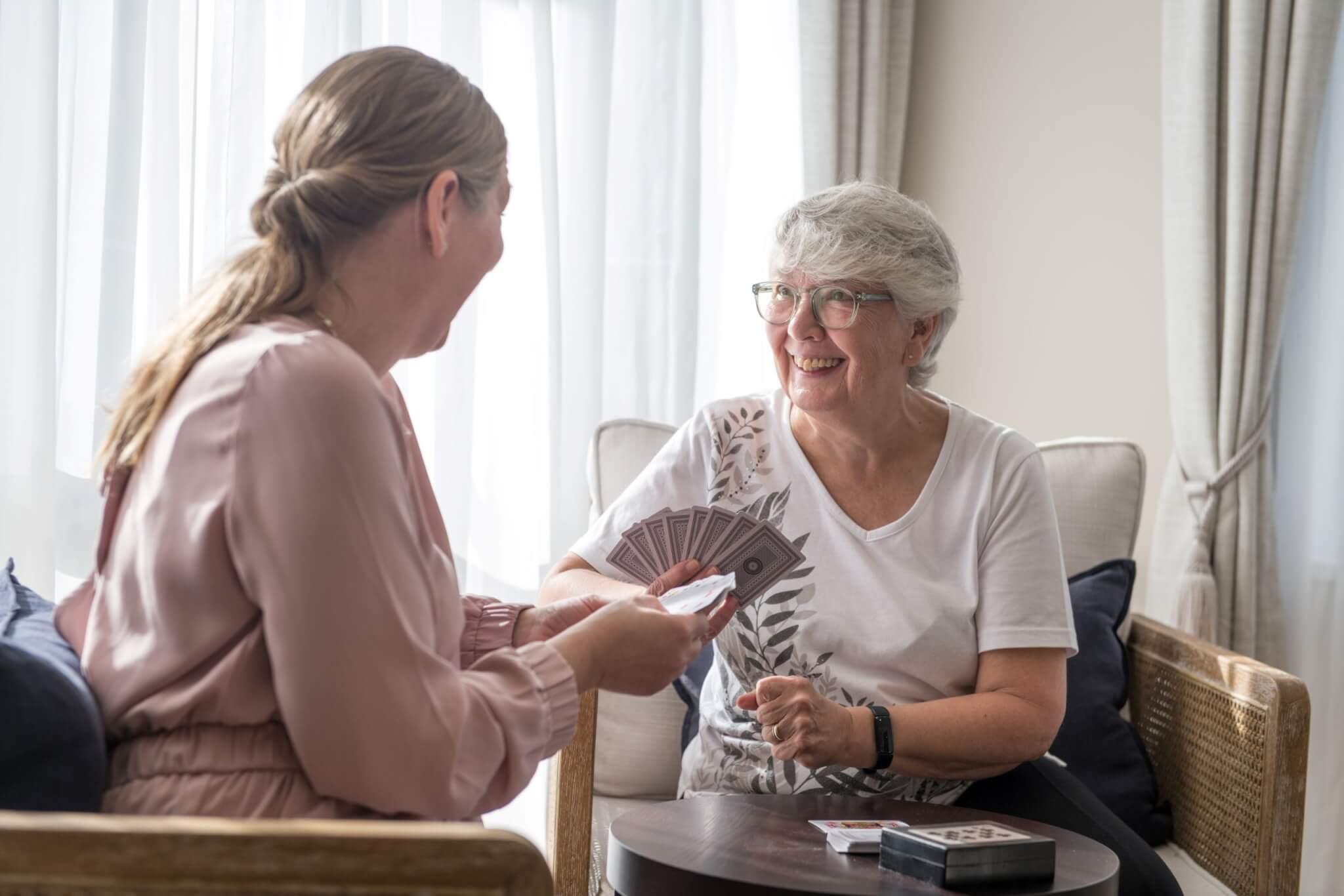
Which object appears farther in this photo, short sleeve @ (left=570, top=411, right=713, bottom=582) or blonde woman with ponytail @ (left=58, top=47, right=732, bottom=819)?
short sleeve @ (left=570, top=411, right=713, bottom=582)

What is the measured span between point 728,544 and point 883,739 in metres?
0.38

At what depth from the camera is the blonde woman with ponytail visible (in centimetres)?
108

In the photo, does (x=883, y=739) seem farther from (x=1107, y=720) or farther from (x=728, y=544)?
(x=1107, y=720)

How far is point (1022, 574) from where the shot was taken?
6.75 ft

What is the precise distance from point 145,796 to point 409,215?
1.98 feet

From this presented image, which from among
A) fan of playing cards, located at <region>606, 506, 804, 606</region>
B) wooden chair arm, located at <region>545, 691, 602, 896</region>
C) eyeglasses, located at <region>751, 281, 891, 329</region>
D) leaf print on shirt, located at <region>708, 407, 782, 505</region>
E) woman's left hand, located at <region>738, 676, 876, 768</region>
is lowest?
wooden chair arm, located at <region>545, 691, 602, 896</region>

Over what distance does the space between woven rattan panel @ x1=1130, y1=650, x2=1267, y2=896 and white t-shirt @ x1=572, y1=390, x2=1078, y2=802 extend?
399 mm

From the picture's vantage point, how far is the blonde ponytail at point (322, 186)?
125cm

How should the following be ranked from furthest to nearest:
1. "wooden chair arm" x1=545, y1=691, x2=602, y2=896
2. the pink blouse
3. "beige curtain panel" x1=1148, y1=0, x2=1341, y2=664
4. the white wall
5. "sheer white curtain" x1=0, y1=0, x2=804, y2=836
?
the white wall, "beige curtain panel" x1=1148, y1=0, x2=1341, y2=664, "sheer white curtain" x1=0, y1=0, x2=804, y2=836, "wooden chair arm" x1=545, y1=691, x2=602, y2=896, the pink blouse

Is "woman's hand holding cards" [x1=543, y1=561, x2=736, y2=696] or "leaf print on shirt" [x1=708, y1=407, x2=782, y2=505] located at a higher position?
"leaf print on shirt" [x1=708, y1=407, x2=782, y2=505]

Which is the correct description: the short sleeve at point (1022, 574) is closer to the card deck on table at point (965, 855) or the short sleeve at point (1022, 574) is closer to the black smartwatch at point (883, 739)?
the black smartwatch at point (883, 739)

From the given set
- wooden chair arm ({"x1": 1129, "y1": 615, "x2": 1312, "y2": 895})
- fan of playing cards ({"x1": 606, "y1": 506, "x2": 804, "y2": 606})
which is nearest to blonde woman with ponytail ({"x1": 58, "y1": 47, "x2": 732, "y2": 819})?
fan of playing cards ({"x1": 606, "y1": 506, "x2": 804, "y2": 606})

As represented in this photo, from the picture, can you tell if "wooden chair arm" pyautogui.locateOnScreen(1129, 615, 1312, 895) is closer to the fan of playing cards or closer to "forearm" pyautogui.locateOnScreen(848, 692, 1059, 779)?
"forearm" pyautogui.locateOnScreen(848, 692, 1059, 779)

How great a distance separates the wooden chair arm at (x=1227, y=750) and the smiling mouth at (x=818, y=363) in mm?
897
